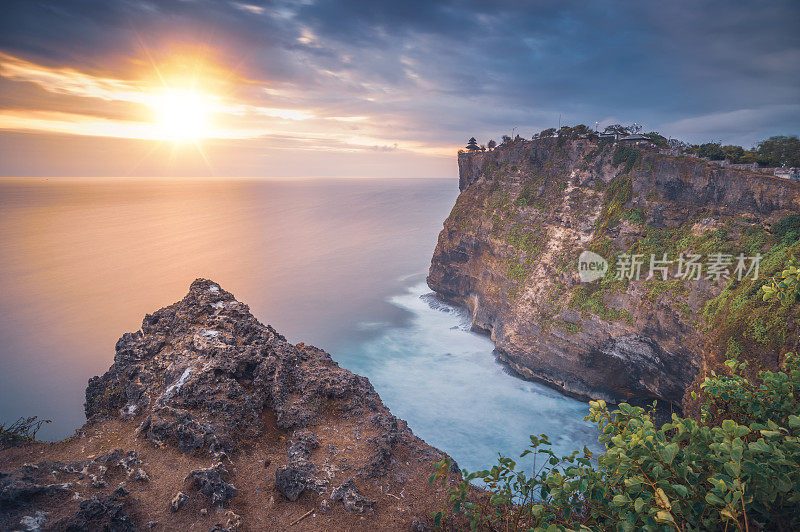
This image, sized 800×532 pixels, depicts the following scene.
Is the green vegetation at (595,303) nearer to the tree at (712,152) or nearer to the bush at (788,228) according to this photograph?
the bush at (788,228)

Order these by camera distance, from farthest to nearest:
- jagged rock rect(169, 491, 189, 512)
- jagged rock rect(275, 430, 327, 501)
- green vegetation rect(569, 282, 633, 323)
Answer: green vegetation rect(569, 282, 633, 323)
jagged rock rect(275, 430, 327, 501)
jagged rock rect(169, 491, 189, 512)

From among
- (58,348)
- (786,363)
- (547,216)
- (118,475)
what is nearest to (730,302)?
(547,216)

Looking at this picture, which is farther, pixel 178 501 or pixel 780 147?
pixel 780 147

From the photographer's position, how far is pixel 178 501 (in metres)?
8.78

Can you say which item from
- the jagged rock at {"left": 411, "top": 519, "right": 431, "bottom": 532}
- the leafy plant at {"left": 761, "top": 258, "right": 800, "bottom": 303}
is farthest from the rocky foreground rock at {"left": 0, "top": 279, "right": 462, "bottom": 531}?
the leafy plant at {"left": 761, "top": 258, "right": 800, "bottom": 303}

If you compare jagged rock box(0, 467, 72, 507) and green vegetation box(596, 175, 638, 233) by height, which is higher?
green vegetation box(596, 175, 638, 233)

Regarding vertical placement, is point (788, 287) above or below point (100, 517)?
above

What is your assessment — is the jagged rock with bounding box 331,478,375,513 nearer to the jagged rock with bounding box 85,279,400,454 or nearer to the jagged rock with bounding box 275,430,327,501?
the jagged rock with bounding box 275,430,327,501

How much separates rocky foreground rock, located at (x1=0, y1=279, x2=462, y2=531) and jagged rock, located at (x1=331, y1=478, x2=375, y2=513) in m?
0.03

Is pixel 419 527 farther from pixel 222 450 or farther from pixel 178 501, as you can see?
pixel 222 450

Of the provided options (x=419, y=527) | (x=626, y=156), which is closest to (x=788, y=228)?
(x=626, y=156)

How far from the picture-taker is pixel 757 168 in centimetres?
2853

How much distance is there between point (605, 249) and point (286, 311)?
4207 cm

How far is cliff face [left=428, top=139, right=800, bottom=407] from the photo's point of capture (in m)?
27.0
